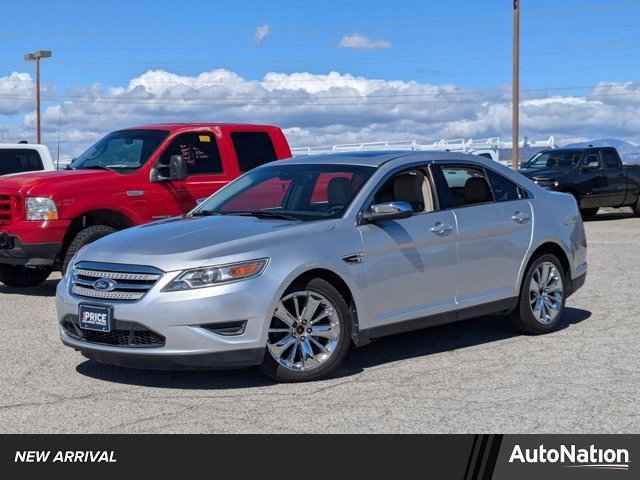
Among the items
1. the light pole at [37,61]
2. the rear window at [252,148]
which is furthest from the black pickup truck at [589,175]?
the light pole at [37,61]

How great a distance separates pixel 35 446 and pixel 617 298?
738 centimetres

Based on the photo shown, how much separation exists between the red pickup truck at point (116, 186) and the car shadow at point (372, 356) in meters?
3.75

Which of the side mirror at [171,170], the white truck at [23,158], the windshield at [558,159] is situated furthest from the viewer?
the windshield at [558,159]

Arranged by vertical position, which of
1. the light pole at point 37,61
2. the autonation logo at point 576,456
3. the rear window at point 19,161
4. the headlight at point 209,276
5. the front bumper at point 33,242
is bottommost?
the autonation logo at point 576,456

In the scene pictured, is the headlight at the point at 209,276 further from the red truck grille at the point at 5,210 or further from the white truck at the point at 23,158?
the white truck at the point at 23,158

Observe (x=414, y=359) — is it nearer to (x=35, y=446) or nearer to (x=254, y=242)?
(x=254, y=242)

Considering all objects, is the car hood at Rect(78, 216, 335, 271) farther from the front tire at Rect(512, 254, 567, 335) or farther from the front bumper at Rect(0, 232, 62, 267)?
the front bumper at Rect(0, 232, 62, 267)

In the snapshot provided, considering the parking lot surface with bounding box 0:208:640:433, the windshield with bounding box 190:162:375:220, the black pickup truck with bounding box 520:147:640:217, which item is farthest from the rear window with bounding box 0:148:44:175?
the black pickup truck with bounding box 520:147:640:217

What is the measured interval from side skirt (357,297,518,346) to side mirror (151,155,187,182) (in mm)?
4612

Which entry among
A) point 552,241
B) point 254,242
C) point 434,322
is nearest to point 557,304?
point 552,241

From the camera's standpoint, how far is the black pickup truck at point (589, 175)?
2467 centimetres

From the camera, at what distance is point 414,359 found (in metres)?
8.16

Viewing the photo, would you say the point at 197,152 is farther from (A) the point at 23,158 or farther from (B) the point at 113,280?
(B) the point at 113,280

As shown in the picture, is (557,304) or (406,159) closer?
(406,159)
